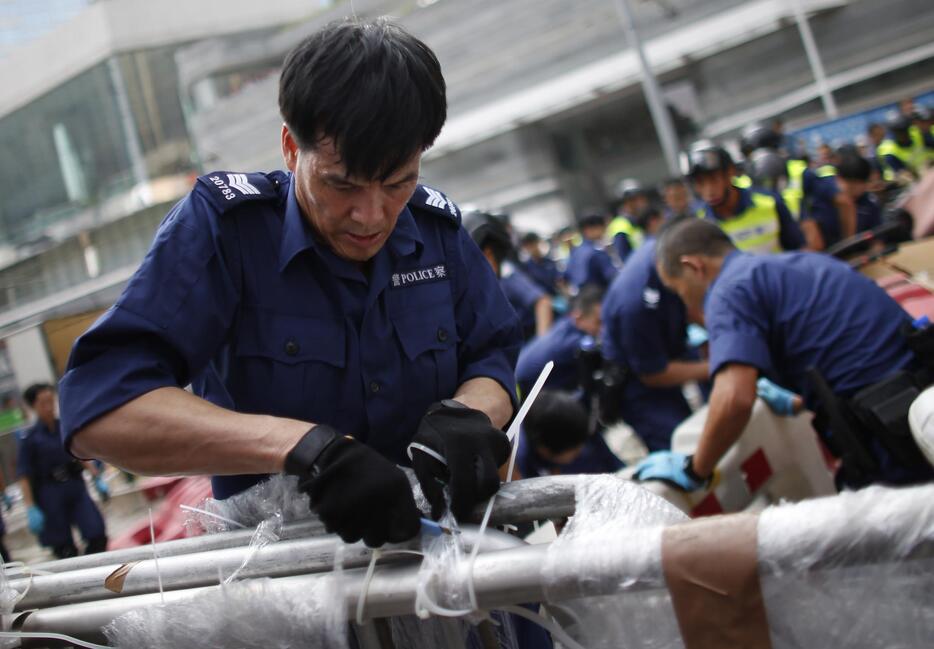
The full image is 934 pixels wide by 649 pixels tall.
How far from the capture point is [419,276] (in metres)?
1.56

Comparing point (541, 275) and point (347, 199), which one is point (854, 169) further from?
point (347, 199)

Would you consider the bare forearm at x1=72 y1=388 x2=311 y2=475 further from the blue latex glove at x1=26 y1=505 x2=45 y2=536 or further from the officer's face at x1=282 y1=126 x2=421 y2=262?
the blue latex glove at x1=26 y1=505 x2=45 y2=536

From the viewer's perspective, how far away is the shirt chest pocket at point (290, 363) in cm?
142

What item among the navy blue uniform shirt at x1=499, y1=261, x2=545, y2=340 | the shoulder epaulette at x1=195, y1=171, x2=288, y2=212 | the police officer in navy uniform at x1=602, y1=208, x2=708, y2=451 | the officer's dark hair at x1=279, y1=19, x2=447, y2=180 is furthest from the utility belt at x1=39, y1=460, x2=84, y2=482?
the officer's dark hair at x1=279, y1=19, x2=447, y2=180

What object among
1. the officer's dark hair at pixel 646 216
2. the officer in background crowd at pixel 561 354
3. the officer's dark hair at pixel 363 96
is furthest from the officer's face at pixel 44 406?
the officer's dark hair at pixel 363 96

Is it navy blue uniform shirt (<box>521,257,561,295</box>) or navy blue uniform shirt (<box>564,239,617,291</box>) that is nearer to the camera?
Answer: navy blue uniform shirt (<box>564,239,617,291</box>)

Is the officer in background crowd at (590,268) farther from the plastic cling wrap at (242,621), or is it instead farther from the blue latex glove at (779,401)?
A: the plastic cling wrap at (242,621)

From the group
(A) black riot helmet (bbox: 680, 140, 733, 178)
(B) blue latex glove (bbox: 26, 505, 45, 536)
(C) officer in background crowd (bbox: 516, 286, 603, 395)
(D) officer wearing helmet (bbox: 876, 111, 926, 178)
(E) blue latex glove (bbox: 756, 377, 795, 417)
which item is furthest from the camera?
(D) officer wearing helmet (bbox: 876, 111, 926, 178)

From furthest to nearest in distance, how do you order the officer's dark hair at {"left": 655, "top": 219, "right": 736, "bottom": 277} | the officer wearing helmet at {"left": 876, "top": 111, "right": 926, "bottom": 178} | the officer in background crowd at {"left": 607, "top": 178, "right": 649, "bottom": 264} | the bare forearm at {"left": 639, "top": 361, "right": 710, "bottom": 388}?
the officer wearing helmet at {"left": 876, "top": 111, "right": 926, "bottom": 178}, the officer in background crowd at {"left": 607, "top": 178, "right": 649, "bottom": 264}, the bare forearm at {"left": 639, "top": 361, "right": 710, "bottom": 388}, the officer's dark hair at {"left": 655, "top": 219, "right": 736, "bottom": 277}

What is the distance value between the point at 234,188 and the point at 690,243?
2.04m

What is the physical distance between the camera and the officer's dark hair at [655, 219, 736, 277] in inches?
121

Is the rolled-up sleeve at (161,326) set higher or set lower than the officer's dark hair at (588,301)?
higher

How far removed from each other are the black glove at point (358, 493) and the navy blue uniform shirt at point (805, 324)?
1.74m

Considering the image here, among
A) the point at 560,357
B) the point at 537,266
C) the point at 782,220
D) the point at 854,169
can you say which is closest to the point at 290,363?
the point at 560,357
